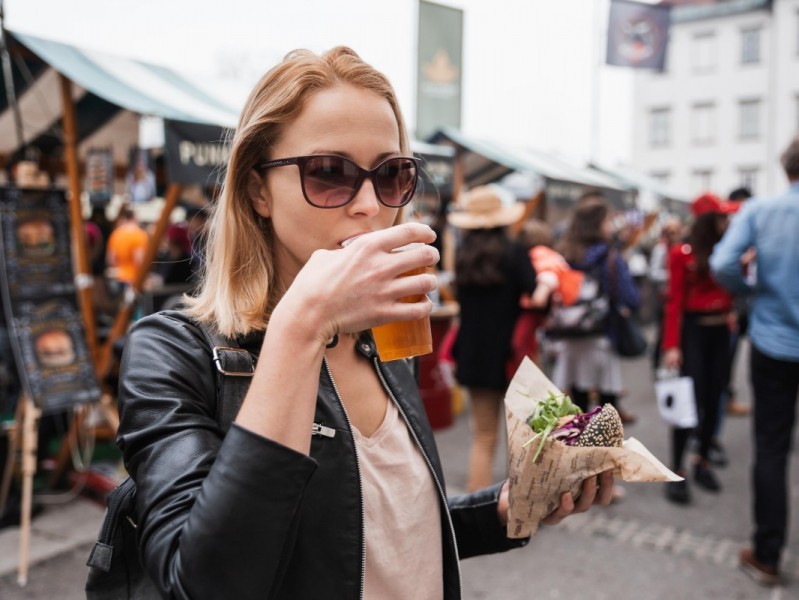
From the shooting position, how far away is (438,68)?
9422 millimetres

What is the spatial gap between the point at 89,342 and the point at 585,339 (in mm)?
3703

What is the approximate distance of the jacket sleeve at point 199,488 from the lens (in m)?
0.82

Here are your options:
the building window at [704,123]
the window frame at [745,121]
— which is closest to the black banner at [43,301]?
the window frame at [745,121]

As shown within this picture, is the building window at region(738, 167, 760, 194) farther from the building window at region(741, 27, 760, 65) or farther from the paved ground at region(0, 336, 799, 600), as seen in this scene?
the paved ground at region(0, 336, 799, 600)

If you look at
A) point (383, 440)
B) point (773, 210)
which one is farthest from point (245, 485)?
point (773, 210)

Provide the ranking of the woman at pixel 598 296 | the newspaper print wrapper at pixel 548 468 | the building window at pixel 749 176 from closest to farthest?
→ the newspaper print wrapper at pixel 548 468, the woman at pixel 598 296, the building window at pixel 749 176

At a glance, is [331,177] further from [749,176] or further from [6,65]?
[749,176]

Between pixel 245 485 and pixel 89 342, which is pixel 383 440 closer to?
pixel 245 485

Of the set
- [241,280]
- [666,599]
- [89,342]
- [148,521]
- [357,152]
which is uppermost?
[357,152]

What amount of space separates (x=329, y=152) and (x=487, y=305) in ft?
11.5

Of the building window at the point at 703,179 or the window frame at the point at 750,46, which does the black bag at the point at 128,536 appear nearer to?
the building window at the point at 703,179

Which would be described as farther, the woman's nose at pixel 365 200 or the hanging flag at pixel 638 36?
the hanging flag at pixel 638 36

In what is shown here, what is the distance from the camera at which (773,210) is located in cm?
358

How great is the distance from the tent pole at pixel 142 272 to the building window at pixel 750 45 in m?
41.2
